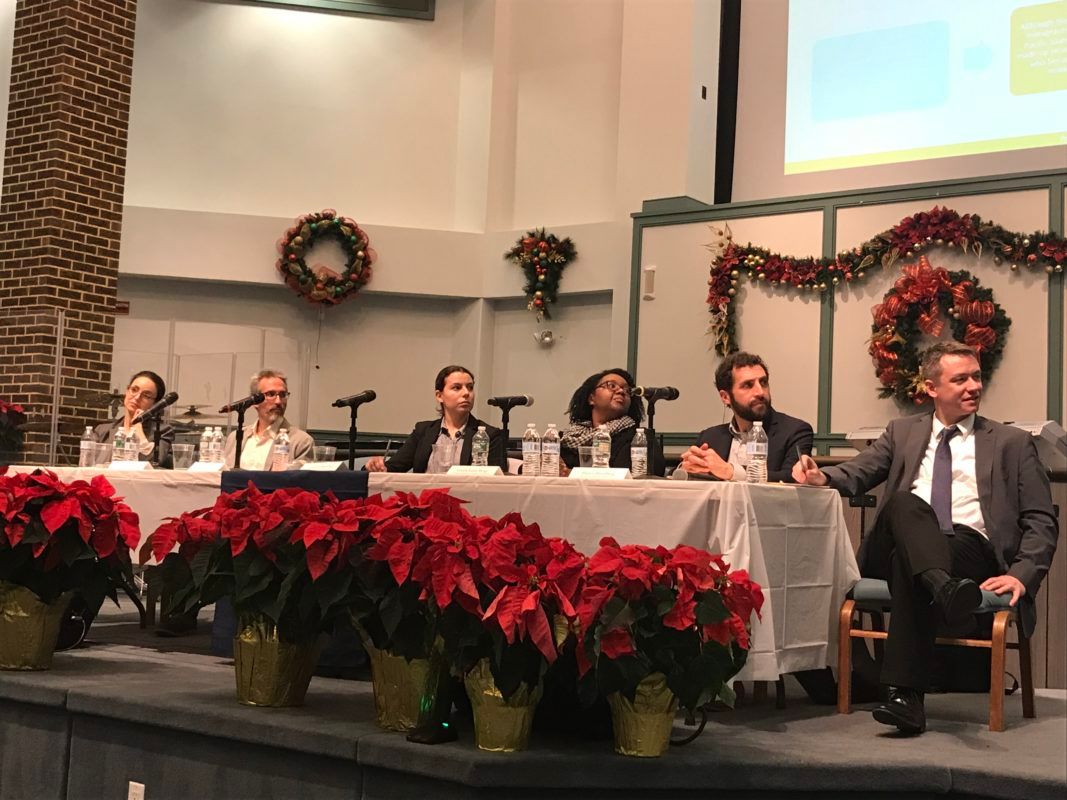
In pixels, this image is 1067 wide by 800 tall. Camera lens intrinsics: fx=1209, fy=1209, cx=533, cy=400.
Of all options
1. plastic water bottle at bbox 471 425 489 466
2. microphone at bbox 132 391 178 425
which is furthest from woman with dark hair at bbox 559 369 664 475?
microphone at bbox 132 391 178 425

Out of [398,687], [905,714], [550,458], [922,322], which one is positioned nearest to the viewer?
[398,687]

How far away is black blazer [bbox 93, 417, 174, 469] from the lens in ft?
15.9

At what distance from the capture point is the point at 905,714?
2951 millimetres

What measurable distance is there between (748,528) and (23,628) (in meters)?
2.00

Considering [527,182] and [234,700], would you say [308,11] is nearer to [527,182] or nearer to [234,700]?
[527,182]

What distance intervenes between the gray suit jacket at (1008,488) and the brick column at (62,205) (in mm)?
4958

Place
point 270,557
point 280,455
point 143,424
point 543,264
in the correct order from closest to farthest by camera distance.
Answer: point 270,557 → point 280,455 → point 143,424 → point 543,264

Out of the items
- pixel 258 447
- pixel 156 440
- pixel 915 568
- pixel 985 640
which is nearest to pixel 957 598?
pixel 915 568

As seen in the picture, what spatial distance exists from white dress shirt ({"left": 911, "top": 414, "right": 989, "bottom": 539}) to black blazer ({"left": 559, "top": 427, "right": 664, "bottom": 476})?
82 cm

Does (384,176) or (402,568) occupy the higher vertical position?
(384,176)

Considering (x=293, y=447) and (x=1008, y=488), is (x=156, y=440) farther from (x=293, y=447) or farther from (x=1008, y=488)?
(x=1008, y=488)

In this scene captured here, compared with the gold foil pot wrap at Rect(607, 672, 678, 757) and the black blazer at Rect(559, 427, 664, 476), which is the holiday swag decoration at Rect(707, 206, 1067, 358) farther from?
the gold foil pot wrap at Rect(607, 672, 678, 757)

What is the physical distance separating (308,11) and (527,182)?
223cm

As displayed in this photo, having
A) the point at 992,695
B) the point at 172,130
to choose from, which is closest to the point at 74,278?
the point at 172,130
